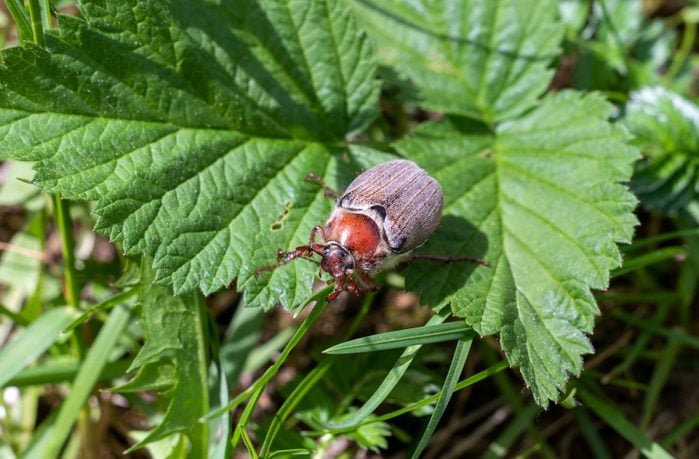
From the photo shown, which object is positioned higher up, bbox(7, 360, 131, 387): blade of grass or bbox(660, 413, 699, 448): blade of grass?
bbox(7, 360, 131, 387): blade of grass

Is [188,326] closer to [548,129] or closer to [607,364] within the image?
[548,129]

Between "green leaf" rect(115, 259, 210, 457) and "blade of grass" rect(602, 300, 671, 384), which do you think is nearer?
"green leaf" rect(115, 259, 210, 457)

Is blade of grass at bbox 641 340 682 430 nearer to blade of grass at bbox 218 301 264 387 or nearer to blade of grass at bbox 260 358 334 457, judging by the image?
blade of grass at bbox 260 358 334 457

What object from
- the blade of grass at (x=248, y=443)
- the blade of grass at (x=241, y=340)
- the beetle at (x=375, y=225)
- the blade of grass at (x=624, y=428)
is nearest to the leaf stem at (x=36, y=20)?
the beetle at (x=375, y=225)

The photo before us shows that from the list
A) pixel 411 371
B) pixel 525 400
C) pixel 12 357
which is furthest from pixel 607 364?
pixel 12 357

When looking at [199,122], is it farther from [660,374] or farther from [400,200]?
[660,374]

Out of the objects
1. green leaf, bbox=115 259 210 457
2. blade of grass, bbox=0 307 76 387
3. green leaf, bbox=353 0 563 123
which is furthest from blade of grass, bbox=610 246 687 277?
blade of grass, bbox=0 307 76 387

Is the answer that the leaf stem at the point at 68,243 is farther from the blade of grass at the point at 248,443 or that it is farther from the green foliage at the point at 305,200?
the blade of grass at the point at 248,443
